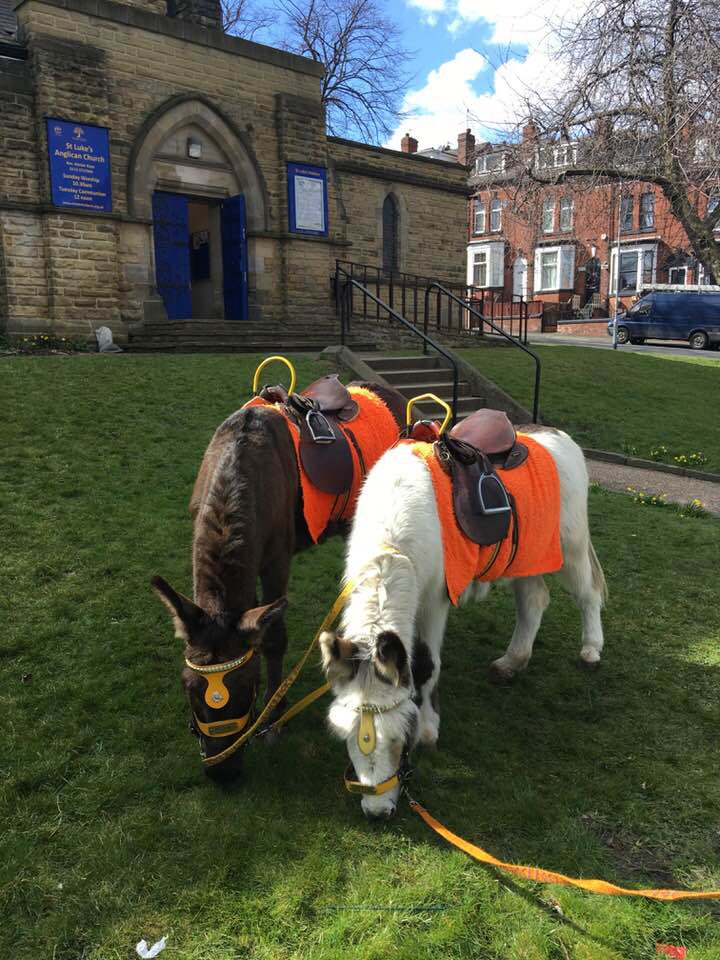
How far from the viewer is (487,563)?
3.38 metres

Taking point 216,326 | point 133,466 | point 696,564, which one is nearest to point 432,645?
point 696,564

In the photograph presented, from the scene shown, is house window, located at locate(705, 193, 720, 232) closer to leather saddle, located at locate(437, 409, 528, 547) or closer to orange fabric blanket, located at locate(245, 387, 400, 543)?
orange fabric blanket, located at locate(245, 387, 400, 543)

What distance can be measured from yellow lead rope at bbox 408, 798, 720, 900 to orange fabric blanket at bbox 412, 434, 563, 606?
0.99 meters

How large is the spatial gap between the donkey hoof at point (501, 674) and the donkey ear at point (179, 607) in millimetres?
2134

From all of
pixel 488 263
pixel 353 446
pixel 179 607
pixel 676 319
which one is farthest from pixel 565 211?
pixel 179 607

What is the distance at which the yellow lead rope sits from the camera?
2393 millimetres

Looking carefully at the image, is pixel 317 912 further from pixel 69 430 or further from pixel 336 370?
pixel 336 370

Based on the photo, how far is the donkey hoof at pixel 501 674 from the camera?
3.96 metres

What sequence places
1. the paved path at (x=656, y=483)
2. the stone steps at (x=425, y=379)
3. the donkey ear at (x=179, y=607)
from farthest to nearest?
the stone steps at (x=425, y=379) → the paved path at (x=656, y=483) → the donkey ear at (x=179, y=607)

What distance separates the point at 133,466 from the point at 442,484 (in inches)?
174

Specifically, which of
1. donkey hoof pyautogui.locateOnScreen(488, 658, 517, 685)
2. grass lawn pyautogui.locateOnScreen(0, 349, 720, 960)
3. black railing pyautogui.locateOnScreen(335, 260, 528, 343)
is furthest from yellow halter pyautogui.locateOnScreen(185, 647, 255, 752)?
black railing pyautogui.locateOnScreen(335, 260, 528, 343)

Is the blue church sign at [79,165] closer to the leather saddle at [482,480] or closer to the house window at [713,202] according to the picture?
the house window at [713,202]

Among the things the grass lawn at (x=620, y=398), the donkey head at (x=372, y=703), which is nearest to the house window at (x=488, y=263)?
the grass lawn at (x=620, y=398)

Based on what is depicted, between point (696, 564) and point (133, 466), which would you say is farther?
point (133, 466)
